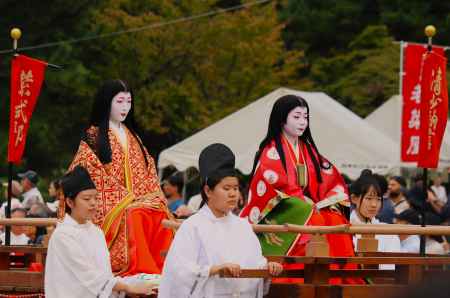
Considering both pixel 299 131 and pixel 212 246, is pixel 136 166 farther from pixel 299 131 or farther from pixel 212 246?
pixel 212 246

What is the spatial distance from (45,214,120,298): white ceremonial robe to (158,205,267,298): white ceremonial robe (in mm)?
476

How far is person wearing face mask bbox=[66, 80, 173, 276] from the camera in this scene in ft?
31.9

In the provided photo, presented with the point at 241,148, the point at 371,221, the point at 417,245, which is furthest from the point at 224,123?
the point at 371,221

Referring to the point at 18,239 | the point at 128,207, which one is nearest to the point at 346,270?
the point at 128,207

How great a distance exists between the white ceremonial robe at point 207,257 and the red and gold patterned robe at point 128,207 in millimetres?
2054

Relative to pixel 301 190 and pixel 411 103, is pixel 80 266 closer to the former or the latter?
pixel 301 190

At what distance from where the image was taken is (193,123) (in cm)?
3183

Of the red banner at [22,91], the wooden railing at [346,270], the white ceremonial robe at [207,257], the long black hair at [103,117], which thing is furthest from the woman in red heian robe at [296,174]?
the red banner at [22,91]

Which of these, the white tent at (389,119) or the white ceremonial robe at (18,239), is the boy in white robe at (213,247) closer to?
the white ceremonial robe at (18,239)

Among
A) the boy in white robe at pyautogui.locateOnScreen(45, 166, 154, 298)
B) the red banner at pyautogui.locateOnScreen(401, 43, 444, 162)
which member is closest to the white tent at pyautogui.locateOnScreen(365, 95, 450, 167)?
the red banner at pyautogui.locateOnScreen(401, 43, 444, 162)

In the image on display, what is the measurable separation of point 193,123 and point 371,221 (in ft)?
70.1

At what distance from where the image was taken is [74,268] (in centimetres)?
776

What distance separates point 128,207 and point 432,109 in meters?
3.96

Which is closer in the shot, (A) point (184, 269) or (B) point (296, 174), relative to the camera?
(A) point (184, 269)
